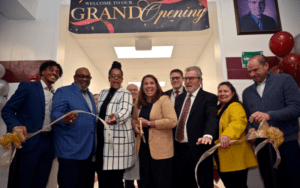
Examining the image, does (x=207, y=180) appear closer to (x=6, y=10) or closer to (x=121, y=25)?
(x=121, y=25)

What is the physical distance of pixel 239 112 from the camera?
166 cm

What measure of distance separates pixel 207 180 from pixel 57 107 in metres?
1.52

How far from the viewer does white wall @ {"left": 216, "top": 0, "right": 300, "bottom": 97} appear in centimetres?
263

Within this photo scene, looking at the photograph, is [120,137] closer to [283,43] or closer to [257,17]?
[283,43]

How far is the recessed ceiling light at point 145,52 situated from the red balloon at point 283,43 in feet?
8.30

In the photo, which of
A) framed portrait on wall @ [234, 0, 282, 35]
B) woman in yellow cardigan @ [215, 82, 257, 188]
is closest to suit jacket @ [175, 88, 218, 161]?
woman in yellow cardigan @ [215, 82, 257, 188]

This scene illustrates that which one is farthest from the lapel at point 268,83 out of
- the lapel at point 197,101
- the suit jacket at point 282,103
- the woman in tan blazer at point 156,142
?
the woman in tan blazer at point 156,142

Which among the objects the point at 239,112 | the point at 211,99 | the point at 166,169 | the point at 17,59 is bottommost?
the point at 166,169

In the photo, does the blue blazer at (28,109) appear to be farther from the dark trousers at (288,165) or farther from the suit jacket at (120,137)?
the dark trousers at (288,165)

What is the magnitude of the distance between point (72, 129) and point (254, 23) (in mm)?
2991

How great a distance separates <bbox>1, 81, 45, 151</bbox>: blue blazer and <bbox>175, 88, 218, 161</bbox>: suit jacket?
4.81 feet

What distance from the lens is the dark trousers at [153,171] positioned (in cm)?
152

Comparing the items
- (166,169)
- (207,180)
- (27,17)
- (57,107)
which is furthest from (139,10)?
(207,180)

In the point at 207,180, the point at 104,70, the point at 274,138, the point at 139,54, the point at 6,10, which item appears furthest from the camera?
the point at 104,70
